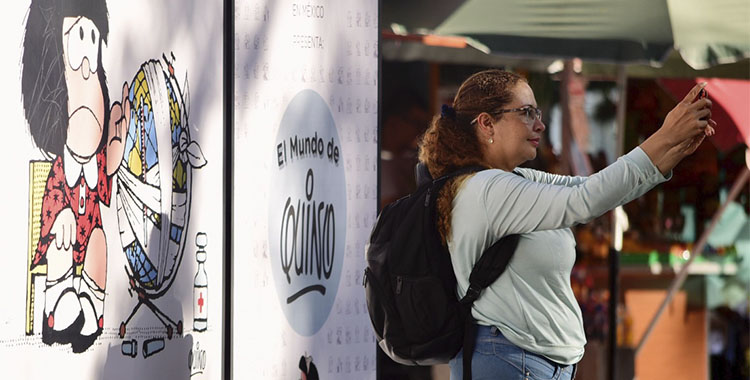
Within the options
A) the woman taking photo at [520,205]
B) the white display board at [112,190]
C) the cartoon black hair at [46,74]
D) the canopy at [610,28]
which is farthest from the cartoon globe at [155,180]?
the canopy at [610,28]

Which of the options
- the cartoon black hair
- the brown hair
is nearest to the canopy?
the brown hair

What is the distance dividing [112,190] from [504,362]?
3.90ft

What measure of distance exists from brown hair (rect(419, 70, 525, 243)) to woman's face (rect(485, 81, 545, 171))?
3 cm

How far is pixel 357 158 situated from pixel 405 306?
112 cm

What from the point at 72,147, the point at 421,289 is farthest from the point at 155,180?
the point at 421,289

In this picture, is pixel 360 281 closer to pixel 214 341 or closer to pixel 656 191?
pixel 214 341

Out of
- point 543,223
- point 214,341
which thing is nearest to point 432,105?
point 214,341

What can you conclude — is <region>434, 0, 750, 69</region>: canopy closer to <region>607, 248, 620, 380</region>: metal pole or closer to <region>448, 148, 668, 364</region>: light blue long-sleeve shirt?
<region>607, 248, 620, 380</region>: metal pole

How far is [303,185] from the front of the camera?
378 cm

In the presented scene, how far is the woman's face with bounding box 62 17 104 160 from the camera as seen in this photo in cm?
284

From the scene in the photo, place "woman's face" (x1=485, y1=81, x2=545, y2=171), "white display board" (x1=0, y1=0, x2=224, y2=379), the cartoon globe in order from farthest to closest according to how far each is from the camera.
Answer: the cartoon globe < "woman's face" (x1=485, y1=81, x2=545, y2=171) < "white display board" (x1=0, y1=0, x2=224, y2=379)

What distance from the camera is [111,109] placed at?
3.00m

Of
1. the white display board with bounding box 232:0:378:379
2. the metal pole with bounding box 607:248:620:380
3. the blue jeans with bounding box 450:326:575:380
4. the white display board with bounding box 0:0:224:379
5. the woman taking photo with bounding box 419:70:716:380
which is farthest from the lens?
the metal pole with bounding box 607:248:620:380

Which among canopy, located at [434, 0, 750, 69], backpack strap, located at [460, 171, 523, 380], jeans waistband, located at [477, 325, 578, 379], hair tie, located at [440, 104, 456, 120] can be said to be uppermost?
canopy, located at [434, 0, 750, 69]
